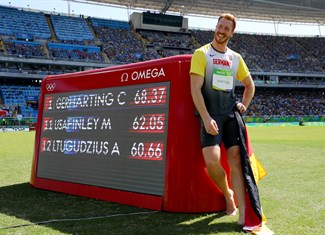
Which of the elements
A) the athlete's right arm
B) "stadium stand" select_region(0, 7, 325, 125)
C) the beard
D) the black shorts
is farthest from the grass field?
"stadium stand" select_region(0, 7, 325, 125)

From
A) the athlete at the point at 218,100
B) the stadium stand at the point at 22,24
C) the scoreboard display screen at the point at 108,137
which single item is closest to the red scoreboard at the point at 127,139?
the scoreboard display screen at the point at 108,137

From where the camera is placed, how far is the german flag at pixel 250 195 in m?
3.85

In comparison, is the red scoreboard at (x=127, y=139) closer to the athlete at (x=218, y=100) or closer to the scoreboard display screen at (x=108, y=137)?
the scoreboard display screen at (x=108, y=137)

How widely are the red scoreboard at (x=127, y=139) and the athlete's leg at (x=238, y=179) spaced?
56cm

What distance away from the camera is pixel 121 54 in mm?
51969

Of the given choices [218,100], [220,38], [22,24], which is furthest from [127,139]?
[22,24]

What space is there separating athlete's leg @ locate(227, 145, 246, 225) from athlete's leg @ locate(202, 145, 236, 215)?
0.16 m

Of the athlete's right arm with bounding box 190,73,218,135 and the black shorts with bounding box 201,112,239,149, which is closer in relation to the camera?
the athlete's right arm with bounding box 190,73,218,135

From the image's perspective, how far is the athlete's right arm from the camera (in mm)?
4023

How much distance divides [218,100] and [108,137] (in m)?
2.04

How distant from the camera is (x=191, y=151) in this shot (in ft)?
15.4

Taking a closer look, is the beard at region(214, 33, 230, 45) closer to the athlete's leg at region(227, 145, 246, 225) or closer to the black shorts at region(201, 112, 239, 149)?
the black shorts at region(201, 112, 239, 149)

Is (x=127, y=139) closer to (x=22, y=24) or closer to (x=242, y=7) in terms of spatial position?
(x=22, y=24)

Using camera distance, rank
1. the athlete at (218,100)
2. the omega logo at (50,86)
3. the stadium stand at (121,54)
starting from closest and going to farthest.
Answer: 1. the athlete at (218,100)
2. the omega logo at (50,86)
3. the stadium stand at (121,54)
